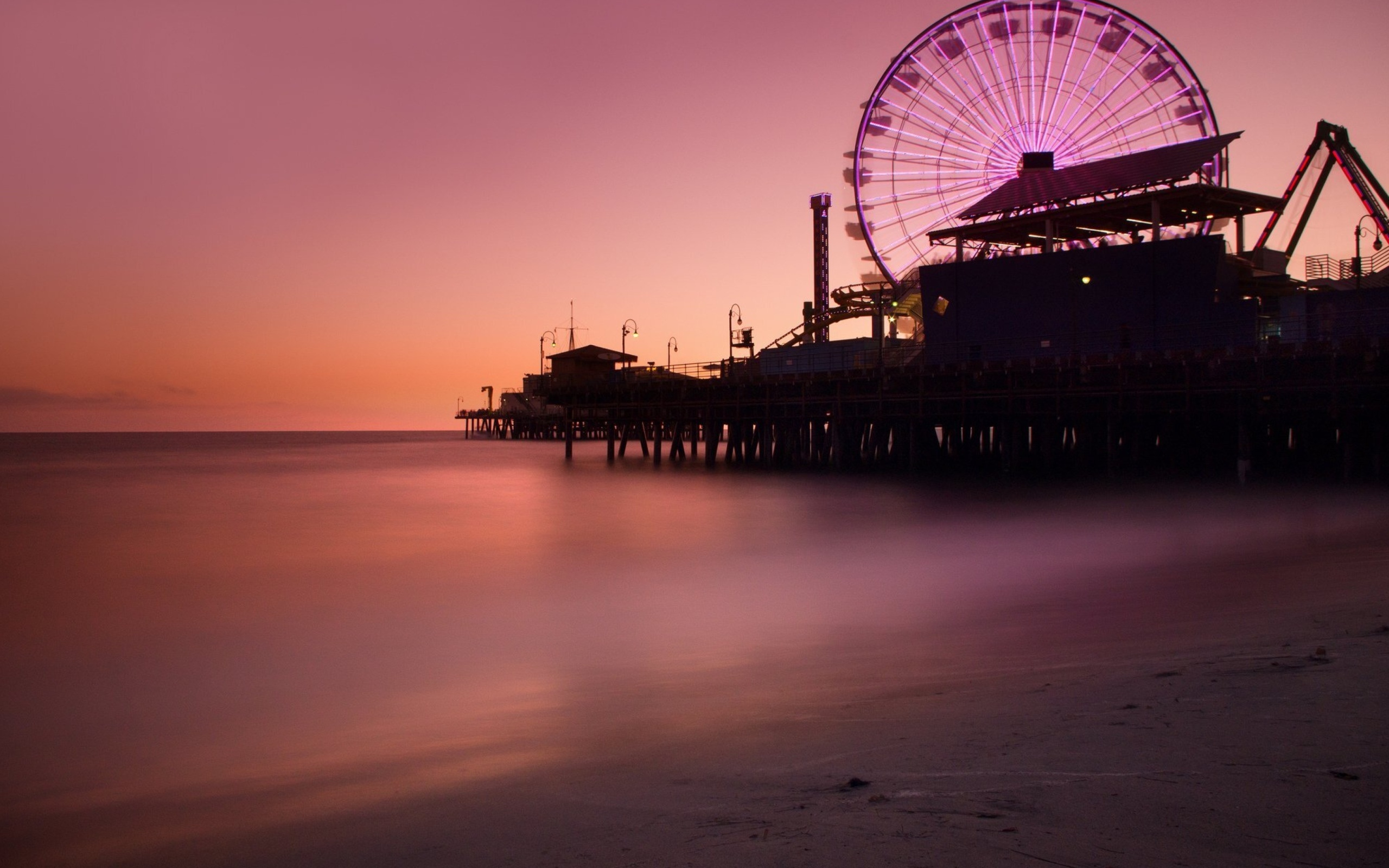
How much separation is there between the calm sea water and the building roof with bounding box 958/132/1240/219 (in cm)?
1350

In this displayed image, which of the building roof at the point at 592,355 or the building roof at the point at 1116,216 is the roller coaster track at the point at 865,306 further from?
the building roof at the point at 592,355

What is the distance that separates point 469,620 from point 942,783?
30.8 feet

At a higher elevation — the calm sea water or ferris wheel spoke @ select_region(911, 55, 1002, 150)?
ferris wheel spoke @ select_region(911, 55, 1002, 150)

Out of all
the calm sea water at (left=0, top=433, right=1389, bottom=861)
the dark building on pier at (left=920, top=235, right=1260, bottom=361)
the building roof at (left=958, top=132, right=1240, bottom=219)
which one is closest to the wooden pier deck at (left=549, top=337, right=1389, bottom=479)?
the dark building on pier at (left=920, top=235, right=1260, bottom=361)

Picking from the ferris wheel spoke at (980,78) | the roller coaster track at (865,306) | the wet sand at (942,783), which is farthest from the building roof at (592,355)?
the wet sand at (942,783)

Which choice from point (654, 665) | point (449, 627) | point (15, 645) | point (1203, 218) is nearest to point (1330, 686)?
point (654, 665)

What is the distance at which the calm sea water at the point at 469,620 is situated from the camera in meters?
6.66

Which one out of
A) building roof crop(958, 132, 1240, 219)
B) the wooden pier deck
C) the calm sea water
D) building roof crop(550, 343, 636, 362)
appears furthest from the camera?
building roof crop(550, 343, 636, 362)

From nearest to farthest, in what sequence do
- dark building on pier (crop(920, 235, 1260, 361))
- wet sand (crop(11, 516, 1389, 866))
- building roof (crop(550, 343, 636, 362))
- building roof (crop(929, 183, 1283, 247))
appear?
wet sand (crop(11, 516, 1389, 866)) < dark building on pier (crop(920, 235, 1260, 361)) < building roof (crop(929, 183, 1283, 247)) < building roof (crop(550, 343, 636, 362))

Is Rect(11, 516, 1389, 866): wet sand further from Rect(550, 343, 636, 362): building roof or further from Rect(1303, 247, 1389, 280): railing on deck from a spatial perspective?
Rect(550, 343, 636, 362): building roof

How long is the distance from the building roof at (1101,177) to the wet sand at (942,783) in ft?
97.6

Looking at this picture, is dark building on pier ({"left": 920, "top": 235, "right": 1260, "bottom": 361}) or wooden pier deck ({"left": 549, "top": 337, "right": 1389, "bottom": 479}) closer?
wooden pier deck ({"left": 549, "top": 337, "right": 1389, "bottom": 479})

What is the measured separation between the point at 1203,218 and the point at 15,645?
38.4m

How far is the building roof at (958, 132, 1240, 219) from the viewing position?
33750mm
